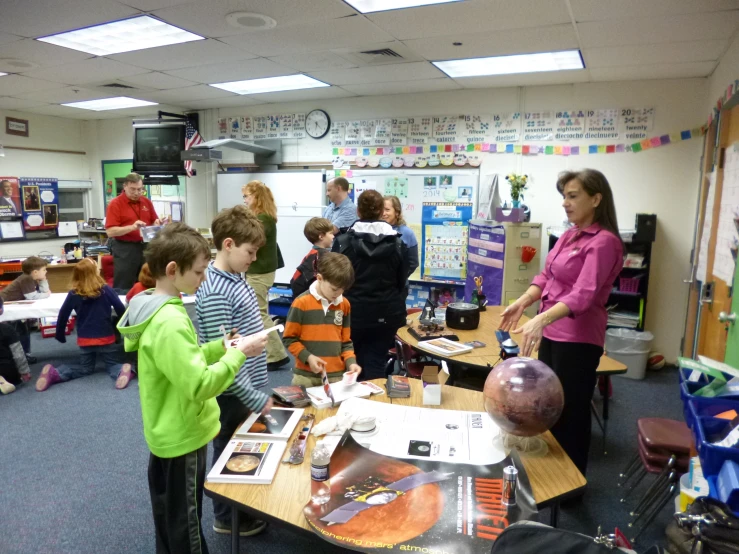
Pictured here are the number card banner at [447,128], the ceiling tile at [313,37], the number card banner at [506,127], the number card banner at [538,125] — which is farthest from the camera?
the number card banner at [447,128]

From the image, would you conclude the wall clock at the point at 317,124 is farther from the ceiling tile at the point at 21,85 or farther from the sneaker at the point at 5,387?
the sneaker at the point at 5,387

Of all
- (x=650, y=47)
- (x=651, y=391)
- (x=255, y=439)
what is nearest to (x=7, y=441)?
(x=255, y=439)

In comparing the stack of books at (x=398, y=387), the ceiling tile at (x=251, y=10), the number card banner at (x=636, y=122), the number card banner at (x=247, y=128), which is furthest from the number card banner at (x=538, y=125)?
the stack of books at (x=398, y=387)

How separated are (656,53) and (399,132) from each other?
2462 millimetres

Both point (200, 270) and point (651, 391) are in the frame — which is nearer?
point (200, 270)

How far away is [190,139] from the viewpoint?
6.20m

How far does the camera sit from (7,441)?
3.12 meters

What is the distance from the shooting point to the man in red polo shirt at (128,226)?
4.79 m

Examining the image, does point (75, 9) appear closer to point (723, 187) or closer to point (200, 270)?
point (200, 270)

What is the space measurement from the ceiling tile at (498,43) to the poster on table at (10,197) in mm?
5935

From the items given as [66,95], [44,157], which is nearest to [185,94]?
[66,95]

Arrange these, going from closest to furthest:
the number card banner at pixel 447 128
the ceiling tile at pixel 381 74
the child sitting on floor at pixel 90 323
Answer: the child sitting on floor at pixel 90 323
the ceiling tile at pixel 381 74
the number card banner at pixel 447 128

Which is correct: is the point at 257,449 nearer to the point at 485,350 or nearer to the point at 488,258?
the point at 485,350

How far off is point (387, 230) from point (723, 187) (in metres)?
2.16
